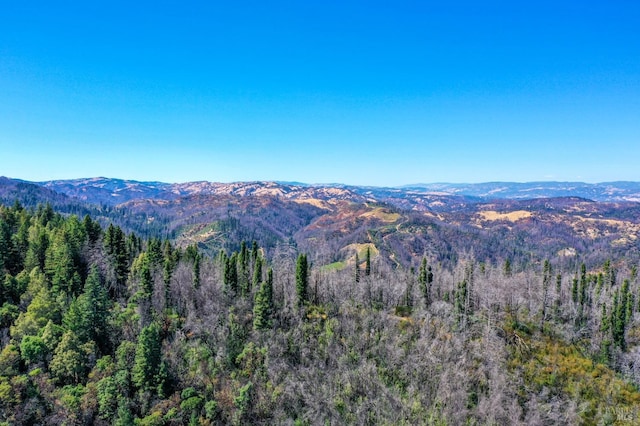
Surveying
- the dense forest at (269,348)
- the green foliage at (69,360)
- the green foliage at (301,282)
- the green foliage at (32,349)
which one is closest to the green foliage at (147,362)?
the dense forest at (269,348)

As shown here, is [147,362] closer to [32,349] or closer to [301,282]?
[32,349]

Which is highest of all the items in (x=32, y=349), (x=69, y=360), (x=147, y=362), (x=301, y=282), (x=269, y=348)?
(x=301, y=282)

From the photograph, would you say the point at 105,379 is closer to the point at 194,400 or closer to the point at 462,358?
the point at 194,400

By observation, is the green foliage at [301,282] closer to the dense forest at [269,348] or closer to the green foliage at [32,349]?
the dense forest at [269,348]

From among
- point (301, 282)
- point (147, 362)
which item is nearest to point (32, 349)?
point (147, 362)

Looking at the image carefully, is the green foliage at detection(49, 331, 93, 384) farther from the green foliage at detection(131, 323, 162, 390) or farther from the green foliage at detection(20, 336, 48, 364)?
the green foliage at detection(131, 323, 162, 390)

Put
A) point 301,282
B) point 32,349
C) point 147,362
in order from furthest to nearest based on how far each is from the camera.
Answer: point 301,282
point 147,362
point 32,349

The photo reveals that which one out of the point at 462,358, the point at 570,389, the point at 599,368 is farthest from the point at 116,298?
the point at 599,368

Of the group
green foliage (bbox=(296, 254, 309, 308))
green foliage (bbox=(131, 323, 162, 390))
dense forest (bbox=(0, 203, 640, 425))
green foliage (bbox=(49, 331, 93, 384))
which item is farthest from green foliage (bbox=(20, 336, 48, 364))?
green foliage (bbox=(296, 254, 309, 308))
